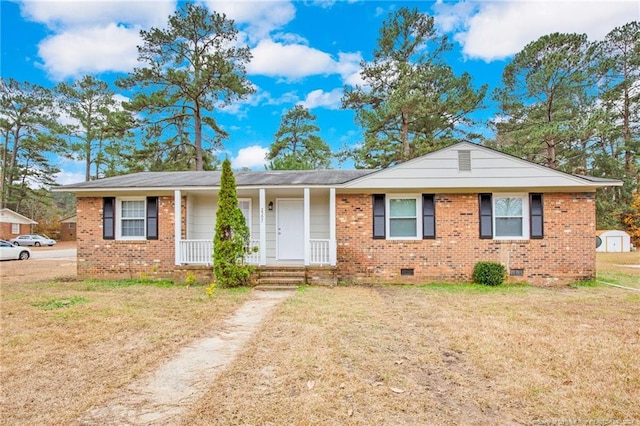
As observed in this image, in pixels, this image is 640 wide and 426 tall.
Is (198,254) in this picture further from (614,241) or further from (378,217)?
(614,241)

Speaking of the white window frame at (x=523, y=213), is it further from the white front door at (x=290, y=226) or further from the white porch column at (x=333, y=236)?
the white front door at (x=290, y=226)

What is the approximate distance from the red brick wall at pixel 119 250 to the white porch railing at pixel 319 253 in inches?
166

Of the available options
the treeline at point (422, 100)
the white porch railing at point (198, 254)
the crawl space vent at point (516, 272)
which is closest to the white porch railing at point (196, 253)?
the white porch railing at point (198, 254)

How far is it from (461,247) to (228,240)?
254 inches

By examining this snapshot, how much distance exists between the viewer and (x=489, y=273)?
380 inches

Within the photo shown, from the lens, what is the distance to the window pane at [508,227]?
33.2 feet

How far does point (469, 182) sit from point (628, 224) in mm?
21767

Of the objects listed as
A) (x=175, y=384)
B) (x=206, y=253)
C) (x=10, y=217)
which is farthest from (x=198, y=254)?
Answer: (x=10, y=217)

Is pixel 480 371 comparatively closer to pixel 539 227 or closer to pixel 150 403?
pixel 150 403

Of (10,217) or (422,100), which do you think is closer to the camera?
(422,100)

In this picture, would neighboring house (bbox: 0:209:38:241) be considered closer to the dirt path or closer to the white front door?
the white front door

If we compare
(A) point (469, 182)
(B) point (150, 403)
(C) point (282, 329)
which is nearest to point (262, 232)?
(C) point (282, 329)

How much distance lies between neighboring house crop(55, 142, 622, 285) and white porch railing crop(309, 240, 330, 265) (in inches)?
1.2

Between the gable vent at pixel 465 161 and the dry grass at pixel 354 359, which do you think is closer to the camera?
the dry grass at pixel 354 359
